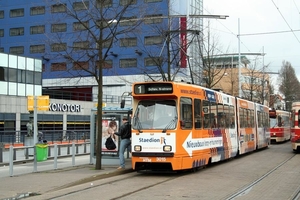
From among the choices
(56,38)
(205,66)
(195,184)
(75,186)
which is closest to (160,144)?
(195,184)

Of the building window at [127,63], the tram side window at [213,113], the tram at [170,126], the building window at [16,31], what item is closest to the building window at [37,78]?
the building window at [127,63]

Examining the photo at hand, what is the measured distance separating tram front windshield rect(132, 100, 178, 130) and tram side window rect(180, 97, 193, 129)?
26 centimetres

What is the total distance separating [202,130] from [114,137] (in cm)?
366

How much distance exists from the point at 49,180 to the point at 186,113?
506 centimetres

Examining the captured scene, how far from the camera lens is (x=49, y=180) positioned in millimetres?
13227

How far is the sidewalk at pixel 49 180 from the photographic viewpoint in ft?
37.2

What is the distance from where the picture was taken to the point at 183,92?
15031 millimetres

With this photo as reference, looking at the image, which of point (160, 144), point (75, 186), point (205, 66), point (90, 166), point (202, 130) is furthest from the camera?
point (205, 66)

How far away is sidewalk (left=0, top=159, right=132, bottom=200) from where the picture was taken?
1134cm

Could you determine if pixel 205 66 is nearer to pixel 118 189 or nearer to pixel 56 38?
pixel 56 38

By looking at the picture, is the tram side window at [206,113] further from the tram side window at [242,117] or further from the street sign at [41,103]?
the street sign at [41,103]

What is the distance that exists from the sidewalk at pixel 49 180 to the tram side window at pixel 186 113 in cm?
291

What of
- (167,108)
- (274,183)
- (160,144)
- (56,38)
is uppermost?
(56,38)

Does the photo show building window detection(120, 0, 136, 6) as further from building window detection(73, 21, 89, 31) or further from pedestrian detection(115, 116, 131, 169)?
pedestrian detection(115, 116, 131, 169)
